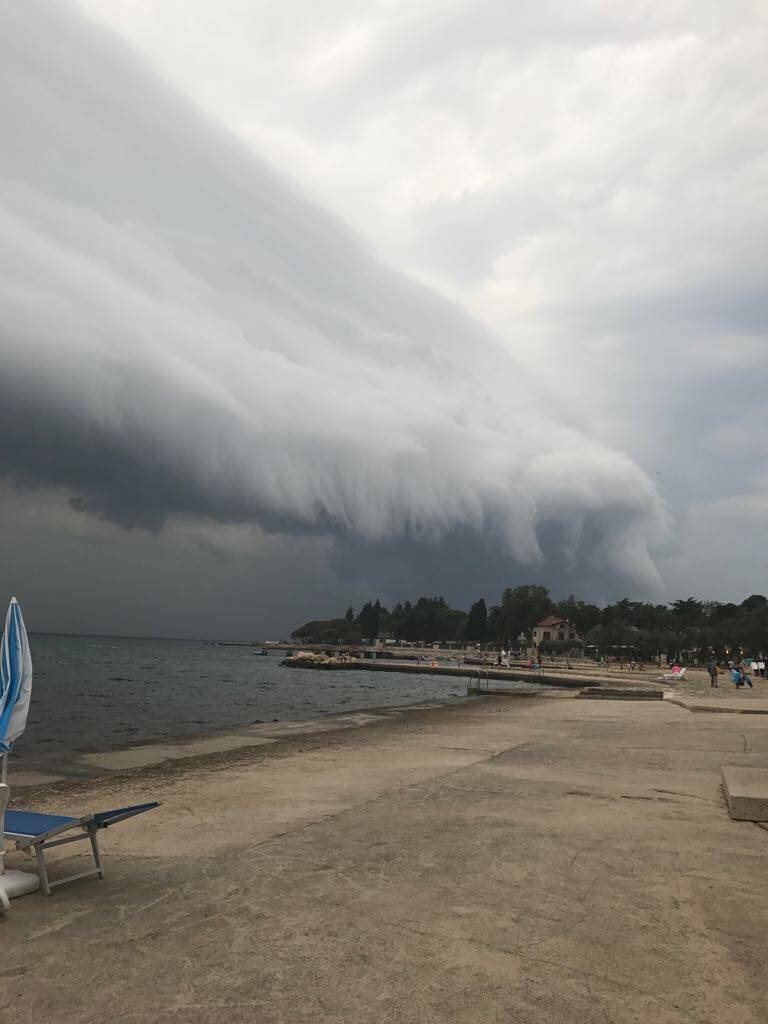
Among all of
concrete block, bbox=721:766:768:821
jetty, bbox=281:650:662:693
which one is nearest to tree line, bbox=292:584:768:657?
jetty, bbox=281:650:662:693

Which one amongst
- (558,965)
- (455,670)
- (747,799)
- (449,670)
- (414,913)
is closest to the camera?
(558,965)

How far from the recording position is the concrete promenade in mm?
3553

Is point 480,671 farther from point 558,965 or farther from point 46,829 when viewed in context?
point 558,965

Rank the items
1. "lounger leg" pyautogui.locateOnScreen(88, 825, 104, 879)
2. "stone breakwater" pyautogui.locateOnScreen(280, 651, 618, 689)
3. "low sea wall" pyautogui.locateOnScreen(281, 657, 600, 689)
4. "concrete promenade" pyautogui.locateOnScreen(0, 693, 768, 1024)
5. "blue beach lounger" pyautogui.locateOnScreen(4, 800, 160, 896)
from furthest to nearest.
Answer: "low sea wall" pyautogui.locateOnScreen(281, 657, 600, 689)
"stone breakwater" pyautogui.locateOnScreen(280, 651, 618, 689)
"lounger leg" pyautogui.locateOnScreen(88, 825, 104, 879)
"blue beach lounger" pyautogui.locateOnScreen(4, 800, 160, 896)
"concrete promenade" pyautogui.locateOnScreen(0, 693, 768, 1024)

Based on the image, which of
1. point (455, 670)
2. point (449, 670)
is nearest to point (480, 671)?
point (455, 670)

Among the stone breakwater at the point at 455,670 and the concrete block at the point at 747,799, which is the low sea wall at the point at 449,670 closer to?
the stone breakwater at the point at 455,670

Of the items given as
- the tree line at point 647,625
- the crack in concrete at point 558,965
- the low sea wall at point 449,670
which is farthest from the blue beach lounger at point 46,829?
the tree line at point 647,625

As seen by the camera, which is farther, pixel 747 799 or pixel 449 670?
pixel 449 670

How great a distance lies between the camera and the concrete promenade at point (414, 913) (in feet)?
11.7

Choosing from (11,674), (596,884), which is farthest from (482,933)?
(11,674)

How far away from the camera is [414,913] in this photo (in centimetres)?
465

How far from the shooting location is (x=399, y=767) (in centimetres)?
1102

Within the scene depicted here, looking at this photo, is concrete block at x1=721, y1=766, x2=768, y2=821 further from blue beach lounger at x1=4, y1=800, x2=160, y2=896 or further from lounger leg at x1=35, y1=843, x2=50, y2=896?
lounger leg at x1=35, y1=843, x2=50, y2=896

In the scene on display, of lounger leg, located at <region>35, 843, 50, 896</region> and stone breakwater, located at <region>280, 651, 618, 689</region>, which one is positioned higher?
lounger leg, located at <region>35, 843, 50, 896</region>
